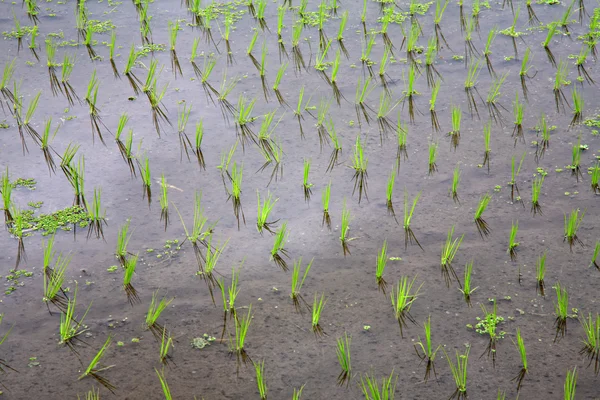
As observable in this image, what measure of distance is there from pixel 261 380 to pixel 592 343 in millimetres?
956

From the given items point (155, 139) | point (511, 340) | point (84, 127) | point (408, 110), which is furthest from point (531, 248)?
point (84, 127)

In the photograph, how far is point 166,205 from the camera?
254cm

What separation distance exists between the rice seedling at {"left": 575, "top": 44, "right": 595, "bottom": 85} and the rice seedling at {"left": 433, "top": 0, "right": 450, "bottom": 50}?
2.24 ft

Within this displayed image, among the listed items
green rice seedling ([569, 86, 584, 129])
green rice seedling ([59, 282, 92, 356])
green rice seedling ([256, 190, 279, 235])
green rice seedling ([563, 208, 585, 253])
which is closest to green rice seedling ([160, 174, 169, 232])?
green rice seedling ([256, 190, 279, 235])

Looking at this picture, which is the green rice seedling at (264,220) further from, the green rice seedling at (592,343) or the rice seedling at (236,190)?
the green rice seedling at (592,343)

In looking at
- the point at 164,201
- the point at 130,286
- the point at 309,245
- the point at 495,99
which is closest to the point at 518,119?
the point at 495,99

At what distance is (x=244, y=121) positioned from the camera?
3.04m

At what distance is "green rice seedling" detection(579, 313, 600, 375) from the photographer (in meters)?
1.88

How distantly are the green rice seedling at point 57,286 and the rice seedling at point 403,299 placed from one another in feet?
3.41

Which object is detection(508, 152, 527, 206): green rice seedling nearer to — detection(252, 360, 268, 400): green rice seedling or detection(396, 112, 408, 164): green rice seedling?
detection(396, 112, 408, 164): green rice seedling

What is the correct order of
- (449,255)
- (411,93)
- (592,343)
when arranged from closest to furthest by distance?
(592,343)
(449,255)
(411,93)

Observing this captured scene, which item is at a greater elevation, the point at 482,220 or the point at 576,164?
the point at 576,164

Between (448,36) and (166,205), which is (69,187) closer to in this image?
(166,205)

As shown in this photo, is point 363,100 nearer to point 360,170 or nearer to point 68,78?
point 360,170
